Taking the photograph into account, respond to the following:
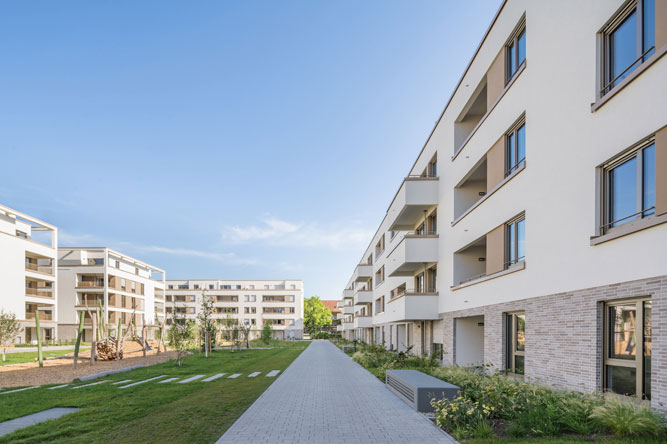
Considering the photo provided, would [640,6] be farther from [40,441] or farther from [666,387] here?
[40,441]

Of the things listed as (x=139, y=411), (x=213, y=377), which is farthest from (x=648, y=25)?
(x=213, y=377)

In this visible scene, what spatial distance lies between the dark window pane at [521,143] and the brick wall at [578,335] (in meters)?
3.85

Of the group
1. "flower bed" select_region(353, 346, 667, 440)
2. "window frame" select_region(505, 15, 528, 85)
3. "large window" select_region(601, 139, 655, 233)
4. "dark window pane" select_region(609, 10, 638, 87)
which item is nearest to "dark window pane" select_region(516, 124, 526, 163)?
"window frame" select_region(505, 15, 528, 85)

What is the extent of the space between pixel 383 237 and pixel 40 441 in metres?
31.3

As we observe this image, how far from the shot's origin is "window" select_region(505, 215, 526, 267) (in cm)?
1180

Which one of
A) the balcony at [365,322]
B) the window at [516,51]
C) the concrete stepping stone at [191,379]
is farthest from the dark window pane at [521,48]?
the balcony at [365,322]

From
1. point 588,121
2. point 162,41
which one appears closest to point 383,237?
point 162,41

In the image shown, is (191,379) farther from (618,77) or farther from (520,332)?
(618,77)

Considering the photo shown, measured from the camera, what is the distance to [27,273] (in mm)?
46344

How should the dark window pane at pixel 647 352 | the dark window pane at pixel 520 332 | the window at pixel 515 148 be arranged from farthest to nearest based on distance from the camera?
1. the window at pixel 515 148
2. the dark window pane at pixel 520 332
3. the dark window pane at pixel 647 352

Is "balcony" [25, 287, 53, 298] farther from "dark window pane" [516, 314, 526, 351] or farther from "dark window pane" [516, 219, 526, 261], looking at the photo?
"dark window pane" [516, 219, 526, 261]

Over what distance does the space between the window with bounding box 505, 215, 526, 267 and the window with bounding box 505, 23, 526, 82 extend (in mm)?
4158

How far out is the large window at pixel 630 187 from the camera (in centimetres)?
707

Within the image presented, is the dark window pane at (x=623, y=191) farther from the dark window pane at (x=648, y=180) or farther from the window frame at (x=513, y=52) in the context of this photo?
the window frame at (x=513, y=52)
